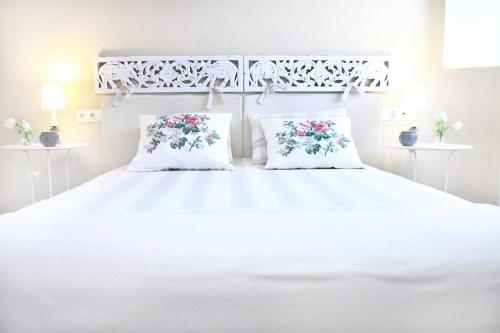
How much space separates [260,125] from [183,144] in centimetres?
60

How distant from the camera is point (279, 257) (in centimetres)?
94

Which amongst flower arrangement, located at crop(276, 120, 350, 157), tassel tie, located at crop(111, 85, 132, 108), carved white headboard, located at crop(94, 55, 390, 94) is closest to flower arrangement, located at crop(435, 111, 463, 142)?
carved white headboard, located at crop(94, 55, 390, 94)

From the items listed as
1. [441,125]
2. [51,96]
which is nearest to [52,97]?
[51,96]

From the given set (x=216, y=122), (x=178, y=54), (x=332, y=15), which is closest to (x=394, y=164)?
(x=332, y=15)

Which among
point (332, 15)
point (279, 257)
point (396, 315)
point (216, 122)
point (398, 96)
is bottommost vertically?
point (396, 315)

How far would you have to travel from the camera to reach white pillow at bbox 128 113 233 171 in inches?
86.5

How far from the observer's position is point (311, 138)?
226 centimetres

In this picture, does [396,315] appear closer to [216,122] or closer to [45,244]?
[45,244]

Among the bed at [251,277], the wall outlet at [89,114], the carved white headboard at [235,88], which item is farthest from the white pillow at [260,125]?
the bed at [251,277]

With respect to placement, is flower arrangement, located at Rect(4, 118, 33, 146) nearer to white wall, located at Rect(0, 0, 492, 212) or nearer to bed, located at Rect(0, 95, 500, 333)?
white wall, located at Rect(0, 0, 492, 212)

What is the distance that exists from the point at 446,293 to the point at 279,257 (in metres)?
0.42

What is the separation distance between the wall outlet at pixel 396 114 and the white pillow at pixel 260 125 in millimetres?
435

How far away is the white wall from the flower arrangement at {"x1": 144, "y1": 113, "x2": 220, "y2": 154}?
28.3 inches

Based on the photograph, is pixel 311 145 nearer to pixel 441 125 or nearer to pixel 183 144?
pixel 183 144
